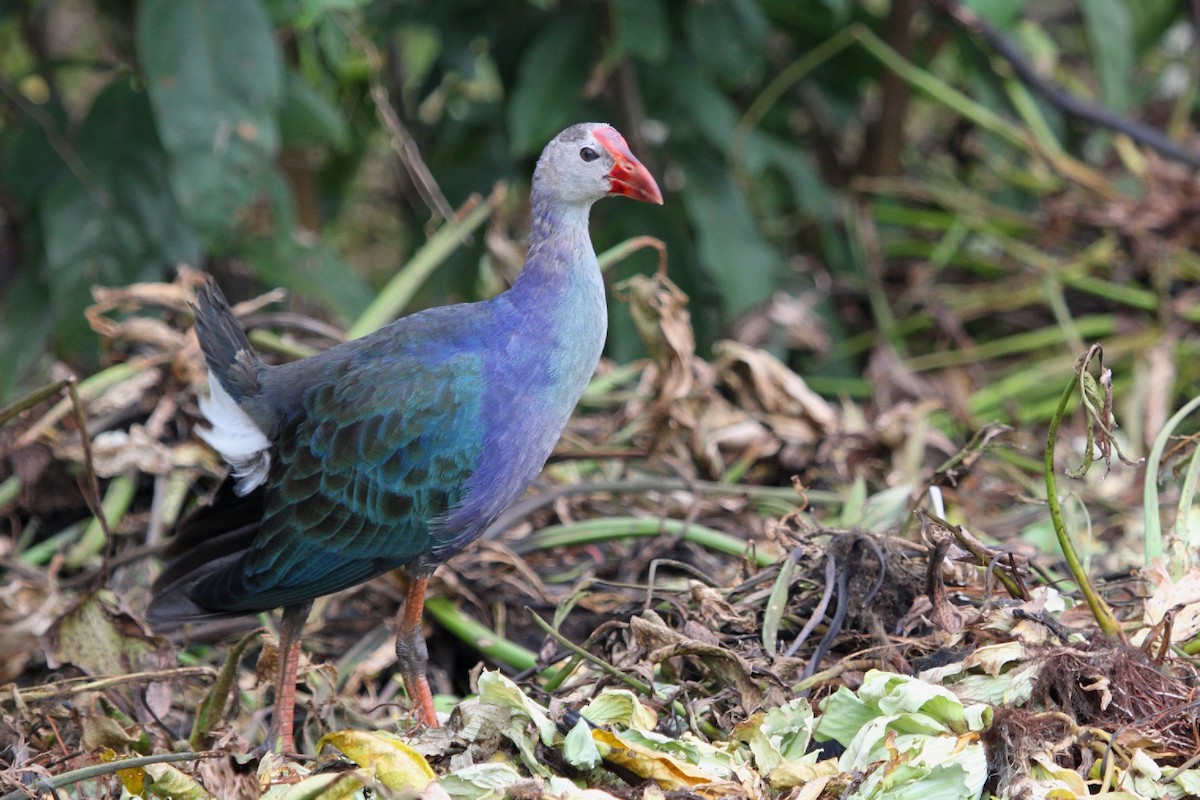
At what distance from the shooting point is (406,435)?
7.06ft

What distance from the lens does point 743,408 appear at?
3.10m

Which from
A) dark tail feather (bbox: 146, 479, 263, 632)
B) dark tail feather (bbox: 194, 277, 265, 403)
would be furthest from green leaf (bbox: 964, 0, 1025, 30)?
dark tail feather (bbox: 146, 479, 263, 632)

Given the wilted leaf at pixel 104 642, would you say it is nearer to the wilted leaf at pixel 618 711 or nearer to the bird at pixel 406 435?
the bird at pixel 406 435

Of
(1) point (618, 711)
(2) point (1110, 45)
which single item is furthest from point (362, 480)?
(2) point (1110, 45)

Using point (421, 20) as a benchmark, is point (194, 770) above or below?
below

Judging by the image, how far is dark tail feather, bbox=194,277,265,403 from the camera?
7.61 feet

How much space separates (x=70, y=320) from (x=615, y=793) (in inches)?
83.4

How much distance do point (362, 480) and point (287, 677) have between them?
1.12 feet

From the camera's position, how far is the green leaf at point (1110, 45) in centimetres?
409

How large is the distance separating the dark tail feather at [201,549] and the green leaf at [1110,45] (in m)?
3.04

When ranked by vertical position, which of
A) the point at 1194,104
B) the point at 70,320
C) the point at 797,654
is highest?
the point at 70,320

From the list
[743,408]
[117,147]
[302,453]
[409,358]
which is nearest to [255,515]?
[302,453]

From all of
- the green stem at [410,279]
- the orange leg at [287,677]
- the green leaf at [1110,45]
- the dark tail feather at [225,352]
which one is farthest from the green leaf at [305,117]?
the green leaf at [1110,45]

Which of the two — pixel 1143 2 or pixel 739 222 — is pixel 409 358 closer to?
pixel 739 222
